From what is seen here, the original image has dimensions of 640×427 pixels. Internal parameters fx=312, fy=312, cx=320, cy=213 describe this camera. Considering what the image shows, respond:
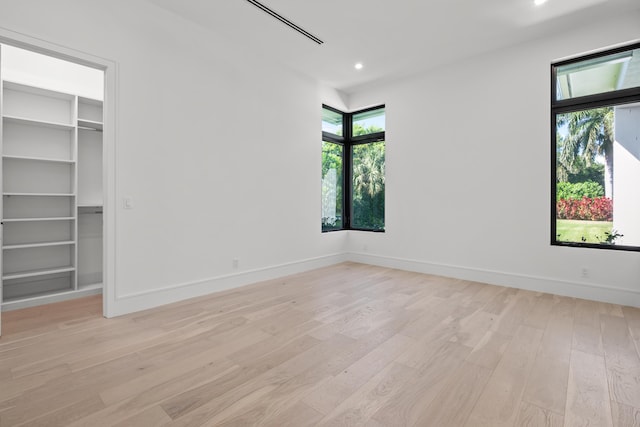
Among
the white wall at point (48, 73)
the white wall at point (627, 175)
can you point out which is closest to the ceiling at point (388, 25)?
the white wall at point (627, 175)

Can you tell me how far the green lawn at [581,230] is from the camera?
3.62 metres

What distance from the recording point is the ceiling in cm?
324

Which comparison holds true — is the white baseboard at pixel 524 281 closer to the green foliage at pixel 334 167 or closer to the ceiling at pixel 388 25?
the green foliage at pixel 334 167

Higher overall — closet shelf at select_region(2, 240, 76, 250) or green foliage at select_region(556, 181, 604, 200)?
green foliage at select_region(556, 181, 604, 200)

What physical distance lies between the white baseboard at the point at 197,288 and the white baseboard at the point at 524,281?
1.56 metres

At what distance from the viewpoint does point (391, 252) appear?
5.32 metres

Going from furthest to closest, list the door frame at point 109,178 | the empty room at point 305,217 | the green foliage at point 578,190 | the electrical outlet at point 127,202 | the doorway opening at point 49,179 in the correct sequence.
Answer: the green foliage at point 578,190, the doorway opening at point 49,179, the electrical outlet at point 127,202, the door frame at point 109,178, the empty room at point 305,217

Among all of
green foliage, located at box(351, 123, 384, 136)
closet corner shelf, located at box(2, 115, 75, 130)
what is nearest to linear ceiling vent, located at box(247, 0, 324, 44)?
green foliage, located at box(351, 123, 384, 136)

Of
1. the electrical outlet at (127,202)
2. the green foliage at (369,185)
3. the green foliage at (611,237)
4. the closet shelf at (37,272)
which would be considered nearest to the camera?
the electrical outlet at (127,202)

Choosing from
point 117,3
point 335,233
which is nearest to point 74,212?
point 117,3

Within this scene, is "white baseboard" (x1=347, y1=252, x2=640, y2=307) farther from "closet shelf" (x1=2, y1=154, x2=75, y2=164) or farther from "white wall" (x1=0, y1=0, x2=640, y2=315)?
"closet shelf" (x1=2, y1=154, x2=75, y2=164)

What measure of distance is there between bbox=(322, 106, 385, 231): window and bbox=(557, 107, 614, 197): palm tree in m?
2.53

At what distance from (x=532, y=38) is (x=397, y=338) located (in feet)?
13.2

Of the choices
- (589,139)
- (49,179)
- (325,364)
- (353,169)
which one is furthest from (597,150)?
(49,179)
